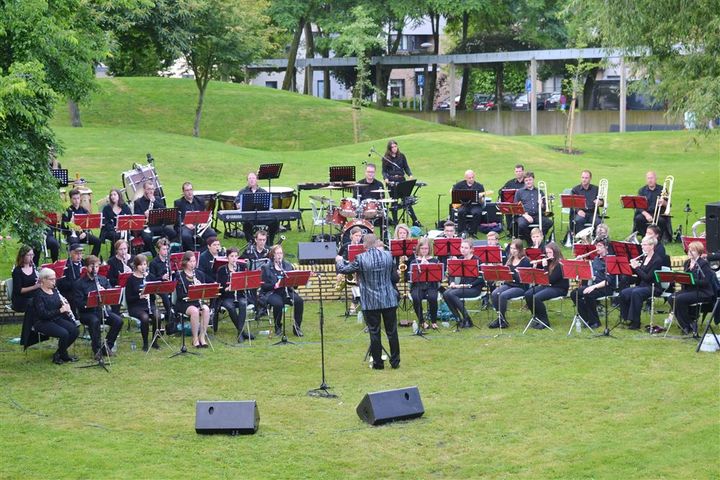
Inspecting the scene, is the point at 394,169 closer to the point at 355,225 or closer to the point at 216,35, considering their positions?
the point at 355,225

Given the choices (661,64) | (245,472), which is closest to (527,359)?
(245,472)

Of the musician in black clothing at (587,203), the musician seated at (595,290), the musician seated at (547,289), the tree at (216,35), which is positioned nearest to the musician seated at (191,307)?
the musician seated at (547,289)

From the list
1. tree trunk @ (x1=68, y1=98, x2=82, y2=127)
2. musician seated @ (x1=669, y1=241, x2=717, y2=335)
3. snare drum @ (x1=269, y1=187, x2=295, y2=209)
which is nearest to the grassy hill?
tree trunk @ (x1=68, y1=98, x2=82, y2=127)

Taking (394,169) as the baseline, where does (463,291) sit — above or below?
below

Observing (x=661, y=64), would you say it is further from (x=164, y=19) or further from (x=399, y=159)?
(x=164, y=19)

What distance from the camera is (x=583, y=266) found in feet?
59.4

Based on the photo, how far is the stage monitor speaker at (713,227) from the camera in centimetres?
2225

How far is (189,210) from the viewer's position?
76.2ft

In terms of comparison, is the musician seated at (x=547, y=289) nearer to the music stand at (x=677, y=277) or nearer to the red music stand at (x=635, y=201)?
the music stand at (x=677, y=277)

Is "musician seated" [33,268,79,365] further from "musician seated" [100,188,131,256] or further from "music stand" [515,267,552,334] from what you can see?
"music stand" [515,267,552,334]

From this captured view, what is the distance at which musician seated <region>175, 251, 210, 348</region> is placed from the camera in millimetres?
18281

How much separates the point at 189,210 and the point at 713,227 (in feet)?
35.4

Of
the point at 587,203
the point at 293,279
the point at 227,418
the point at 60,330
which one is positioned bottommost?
the point at 227,418

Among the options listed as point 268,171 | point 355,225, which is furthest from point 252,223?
point 355,225
